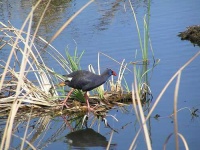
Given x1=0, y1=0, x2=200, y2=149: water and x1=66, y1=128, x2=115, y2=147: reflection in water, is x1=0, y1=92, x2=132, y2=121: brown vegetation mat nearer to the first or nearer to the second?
x1=0, y1=0, x2=200, y2=149: water

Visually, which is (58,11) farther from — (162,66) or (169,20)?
(162,66)

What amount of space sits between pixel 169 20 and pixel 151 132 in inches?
215

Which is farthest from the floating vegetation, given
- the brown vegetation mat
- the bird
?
the bird

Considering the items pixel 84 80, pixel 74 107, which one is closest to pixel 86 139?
pixel 84 80

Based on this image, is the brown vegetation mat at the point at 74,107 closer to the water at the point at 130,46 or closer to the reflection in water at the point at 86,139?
the water at the point at 130,46

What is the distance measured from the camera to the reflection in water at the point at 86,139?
18.1 feet

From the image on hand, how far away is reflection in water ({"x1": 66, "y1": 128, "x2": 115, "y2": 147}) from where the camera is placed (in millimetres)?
5504

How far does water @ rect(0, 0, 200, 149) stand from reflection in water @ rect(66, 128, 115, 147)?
0.08m

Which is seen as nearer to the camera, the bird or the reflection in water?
the reflection in water

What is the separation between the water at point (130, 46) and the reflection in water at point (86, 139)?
0.08 m

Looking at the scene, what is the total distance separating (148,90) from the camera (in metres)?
6.82

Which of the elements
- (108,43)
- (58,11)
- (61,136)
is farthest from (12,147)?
(58,11)

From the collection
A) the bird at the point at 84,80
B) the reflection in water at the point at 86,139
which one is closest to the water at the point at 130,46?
the reflection in water at the point at 86,139

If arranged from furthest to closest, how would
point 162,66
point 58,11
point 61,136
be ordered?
point 58,11 → point 162,66 → point 61,136
